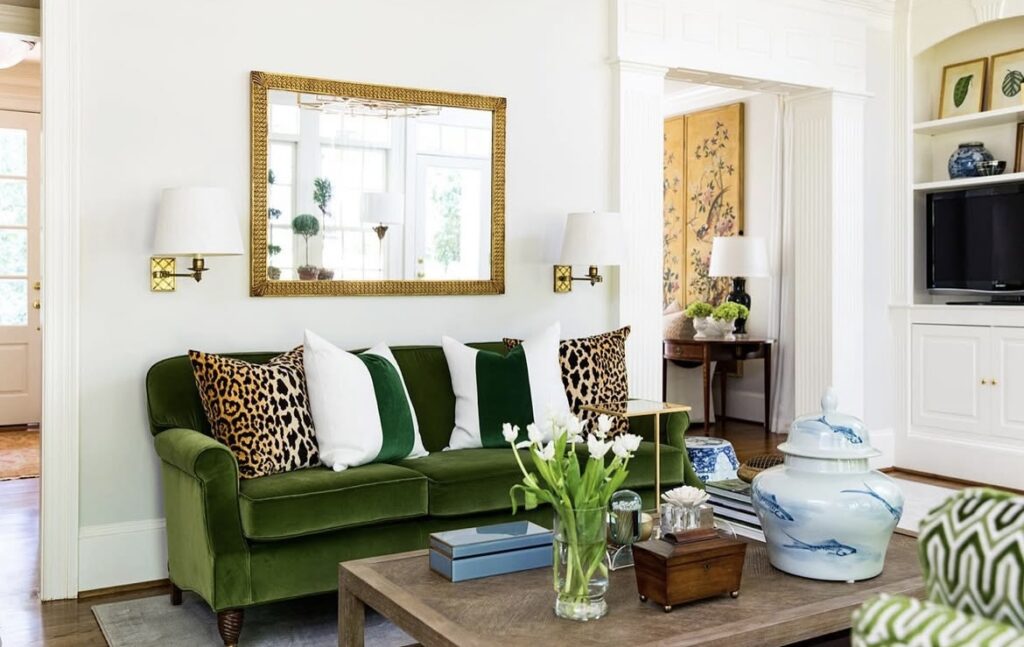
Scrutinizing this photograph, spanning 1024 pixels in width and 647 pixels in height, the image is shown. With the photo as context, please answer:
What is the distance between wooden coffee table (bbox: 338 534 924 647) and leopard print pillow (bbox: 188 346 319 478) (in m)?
0.92

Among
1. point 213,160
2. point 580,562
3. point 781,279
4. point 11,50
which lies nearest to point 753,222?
point 781,279

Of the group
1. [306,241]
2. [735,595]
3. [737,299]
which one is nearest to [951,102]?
[737,299]

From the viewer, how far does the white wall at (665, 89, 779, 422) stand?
7395 mm

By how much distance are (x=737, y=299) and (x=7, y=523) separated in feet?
16.4

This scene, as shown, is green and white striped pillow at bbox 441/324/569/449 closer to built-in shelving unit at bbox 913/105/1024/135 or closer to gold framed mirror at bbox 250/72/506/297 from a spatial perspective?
gold framed mirror at bbox 250/72/506/297

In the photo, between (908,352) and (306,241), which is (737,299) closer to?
(908,352)

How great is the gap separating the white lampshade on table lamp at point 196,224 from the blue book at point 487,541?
1.64 metres

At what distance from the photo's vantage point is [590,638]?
193 cm

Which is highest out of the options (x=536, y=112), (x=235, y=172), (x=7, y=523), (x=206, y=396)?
(x=536, y=112)

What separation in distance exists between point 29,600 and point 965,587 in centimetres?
346

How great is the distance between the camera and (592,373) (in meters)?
4.11

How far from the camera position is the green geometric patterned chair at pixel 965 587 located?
33.6 inches

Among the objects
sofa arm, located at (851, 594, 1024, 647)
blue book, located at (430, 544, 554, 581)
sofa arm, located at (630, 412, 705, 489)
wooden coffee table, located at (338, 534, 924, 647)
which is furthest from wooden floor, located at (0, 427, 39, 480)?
sofa arm, located at (851, 594, 1024, 647)

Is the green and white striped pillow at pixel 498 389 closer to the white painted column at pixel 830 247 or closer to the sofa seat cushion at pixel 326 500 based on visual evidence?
the sofa seat cushion at pixel 326 500
